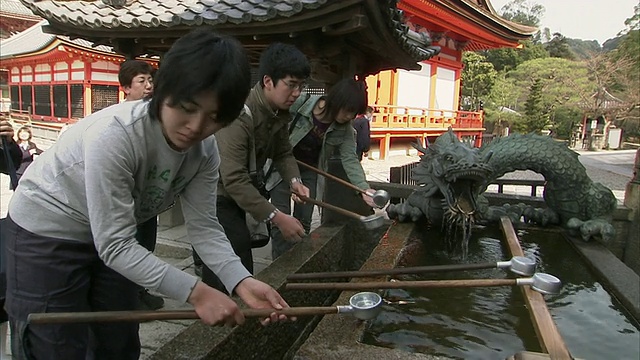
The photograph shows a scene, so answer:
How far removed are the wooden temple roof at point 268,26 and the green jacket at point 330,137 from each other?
3.03 feet

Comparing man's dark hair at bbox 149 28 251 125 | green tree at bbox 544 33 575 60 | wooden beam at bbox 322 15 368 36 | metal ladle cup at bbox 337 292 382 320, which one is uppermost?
green tree at bbox 544 33 575 60

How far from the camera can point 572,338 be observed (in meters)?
2.55

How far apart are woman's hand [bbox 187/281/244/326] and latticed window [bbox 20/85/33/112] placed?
78.4ft

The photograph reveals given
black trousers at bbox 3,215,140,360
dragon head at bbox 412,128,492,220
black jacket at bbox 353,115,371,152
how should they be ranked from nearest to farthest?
black trousers at bbox 3,215,140,360
dragon head at bbox 412,128,492,220
black jacket at bbox 353,115,371,152

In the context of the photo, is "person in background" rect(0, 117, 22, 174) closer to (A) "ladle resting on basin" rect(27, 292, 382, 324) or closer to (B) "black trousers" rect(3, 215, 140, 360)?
(B) "black trousers" rect(3, 215, 140, 360)

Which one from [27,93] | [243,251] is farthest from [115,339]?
[27,93]

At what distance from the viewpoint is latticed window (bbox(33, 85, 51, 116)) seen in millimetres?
19608

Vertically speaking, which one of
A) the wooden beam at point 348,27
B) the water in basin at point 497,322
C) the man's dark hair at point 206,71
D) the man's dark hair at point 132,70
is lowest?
the water in basin at point 497,322

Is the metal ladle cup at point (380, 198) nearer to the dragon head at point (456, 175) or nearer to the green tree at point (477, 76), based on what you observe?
the dragon head at point (456, 175)

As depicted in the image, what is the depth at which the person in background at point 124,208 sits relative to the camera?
129 cm

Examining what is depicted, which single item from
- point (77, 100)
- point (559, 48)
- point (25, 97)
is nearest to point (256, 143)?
point (77, 100)

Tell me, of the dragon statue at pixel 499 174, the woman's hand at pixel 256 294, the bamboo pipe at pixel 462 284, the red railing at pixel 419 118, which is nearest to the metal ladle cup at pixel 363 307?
the bamboo pipe at pixel 462 284

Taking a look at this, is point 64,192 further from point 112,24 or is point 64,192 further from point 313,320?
point 112,24

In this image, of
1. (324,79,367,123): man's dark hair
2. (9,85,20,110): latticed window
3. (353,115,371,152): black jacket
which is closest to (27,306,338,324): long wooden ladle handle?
(324,79,367,123): man's dark hair
